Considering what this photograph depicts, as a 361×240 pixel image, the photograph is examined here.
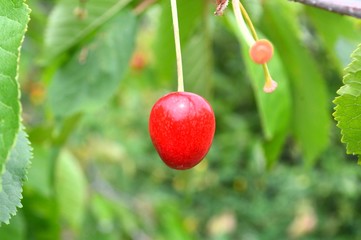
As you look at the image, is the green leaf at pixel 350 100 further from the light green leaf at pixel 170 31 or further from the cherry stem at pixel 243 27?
the light green leaf at pixel 170 31

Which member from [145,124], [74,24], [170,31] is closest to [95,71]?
[74,24]

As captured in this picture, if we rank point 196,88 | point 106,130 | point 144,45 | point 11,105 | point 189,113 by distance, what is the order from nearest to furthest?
1. point 11,105
2. point 189,113
3. point 196,88
4. point 144,45
5. point 106,130

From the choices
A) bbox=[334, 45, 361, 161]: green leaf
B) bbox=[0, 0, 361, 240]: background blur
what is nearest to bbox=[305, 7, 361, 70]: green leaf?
bbox=[0, 0, 361, 240]: background blur

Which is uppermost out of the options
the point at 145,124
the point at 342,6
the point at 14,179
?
the point at 145,124

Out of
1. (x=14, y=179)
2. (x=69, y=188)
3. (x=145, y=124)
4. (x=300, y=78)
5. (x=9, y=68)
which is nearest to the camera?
(x=9, y=68)

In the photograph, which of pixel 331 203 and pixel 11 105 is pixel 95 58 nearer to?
pixel 11 105

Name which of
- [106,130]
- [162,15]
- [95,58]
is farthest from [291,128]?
Result: [106,130]

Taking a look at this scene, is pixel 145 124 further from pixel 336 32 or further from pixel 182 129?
pixel 182 129


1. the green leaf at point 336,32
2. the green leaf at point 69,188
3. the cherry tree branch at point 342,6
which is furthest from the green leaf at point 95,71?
the cherry tree branch at point 342,6
